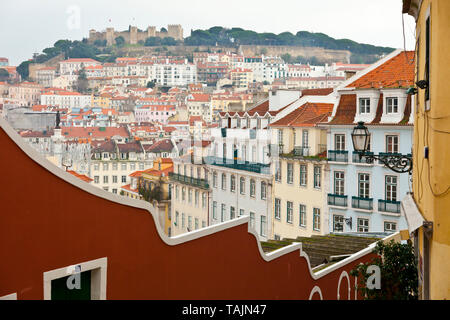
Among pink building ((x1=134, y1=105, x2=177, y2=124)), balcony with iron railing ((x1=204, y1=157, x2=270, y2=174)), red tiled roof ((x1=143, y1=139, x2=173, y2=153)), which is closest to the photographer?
balcony with iron railing ((x1=204, y1=157, x2=270, y2=174))

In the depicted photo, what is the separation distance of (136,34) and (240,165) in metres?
126

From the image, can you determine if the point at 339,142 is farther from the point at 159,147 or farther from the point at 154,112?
the point at 154,112

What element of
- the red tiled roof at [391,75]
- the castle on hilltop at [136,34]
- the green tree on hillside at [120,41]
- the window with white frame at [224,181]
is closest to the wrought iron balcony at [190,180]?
the window with white frame at [224,181]

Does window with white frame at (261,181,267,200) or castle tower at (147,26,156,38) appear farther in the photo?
castle tower at (147,26,156,38)

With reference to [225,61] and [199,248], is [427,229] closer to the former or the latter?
[199,248]

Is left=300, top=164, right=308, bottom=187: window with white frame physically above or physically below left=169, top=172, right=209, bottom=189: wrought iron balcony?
above

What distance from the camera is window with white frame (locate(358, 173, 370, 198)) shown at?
17.5 m

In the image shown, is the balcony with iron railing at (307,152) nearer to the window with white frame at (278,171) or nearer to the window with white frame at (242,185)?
the window with white frame at (278,171)

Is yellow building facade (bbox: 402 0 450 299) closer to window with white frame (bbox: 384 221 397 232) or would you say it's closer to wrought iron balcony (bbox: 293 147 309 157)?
window with white frame (bbox: 384 221 397 232)

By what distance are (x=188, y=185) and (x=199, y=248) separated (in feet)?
63.5

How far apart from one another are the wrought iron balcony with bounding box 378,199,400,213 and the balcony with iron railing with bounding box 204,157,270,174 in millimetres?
4873

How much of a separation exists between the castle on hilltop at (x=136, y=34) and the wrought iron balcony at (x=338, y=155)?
100068 millimetres

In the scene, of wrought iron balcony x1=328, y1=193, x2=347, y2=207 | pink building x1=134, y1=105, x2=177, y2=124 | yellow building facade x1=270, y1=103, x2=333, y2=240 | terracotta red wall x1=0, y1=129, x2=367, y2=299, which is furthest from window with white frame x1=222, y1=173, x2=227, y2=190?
pink building x1=134, y1=105, x2=177, y2=124

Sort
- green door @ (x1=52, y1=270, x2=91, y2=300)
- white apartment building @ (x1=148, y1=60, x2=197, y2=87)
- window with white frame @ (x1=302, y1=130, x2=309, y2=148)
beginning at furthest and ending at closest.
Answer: white apartment building @ (x1=148, y1=60, x2=197, y2=87) < window with white frame @ (x1=302, y1=130, x2=309, y2=148) < green door @ (x1=52, y1=270, x2=91, y2=300)
